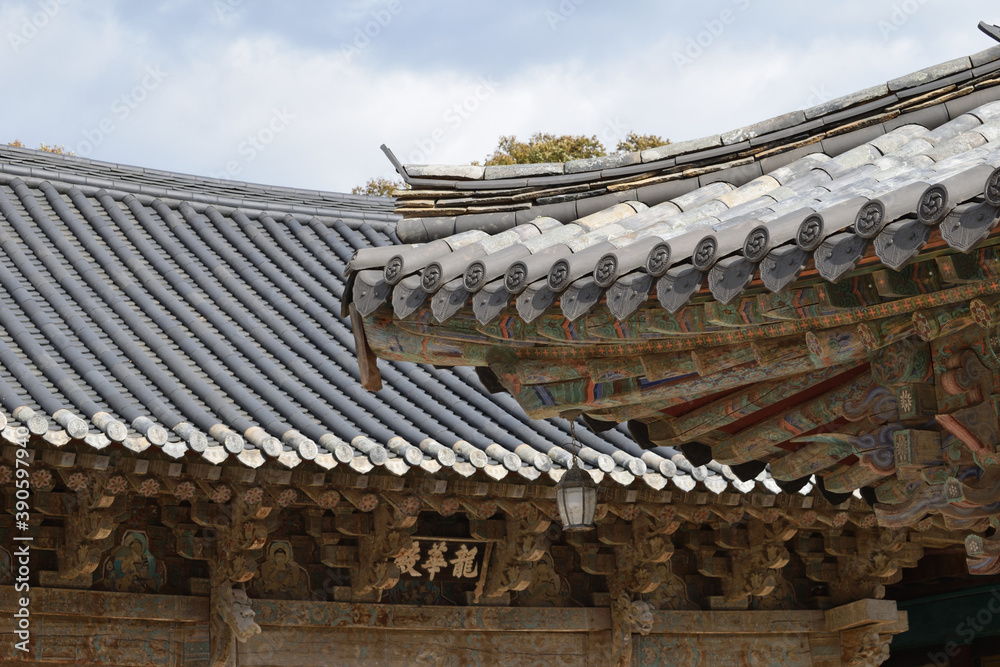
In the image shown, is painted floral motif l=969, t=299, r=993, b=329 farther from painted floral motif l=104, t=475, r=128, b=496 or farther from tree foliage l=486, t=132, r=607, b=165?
tree foliage l=486, t=132, r=607, b=165

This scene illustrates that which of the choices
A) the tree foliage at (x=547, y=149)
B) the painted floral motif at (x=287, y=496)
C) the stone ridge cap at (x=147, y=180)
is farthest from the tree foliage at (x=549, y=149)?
the painted floral motif at (x=287, y=496)

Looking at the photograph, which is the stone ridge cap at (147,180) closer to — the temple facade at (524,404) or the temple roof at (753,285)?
the temple facade at (524,404)

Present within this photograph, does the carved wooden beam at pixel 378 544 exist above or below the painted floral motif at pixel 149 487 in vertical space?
below

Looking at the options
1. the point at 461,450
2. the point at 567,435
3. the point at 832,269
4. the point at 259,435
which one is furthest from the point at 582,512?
the point at 832,269

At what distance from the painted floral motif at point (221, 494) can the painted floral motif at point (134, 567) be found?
751 millimetres

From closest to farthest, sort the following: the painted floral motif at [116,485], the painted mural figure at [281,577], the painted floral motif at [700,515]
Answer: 1. the painted floral motif at [116,485]
2. the painted mural figure at [281,577]
3. the painted floral motif at [700,515]

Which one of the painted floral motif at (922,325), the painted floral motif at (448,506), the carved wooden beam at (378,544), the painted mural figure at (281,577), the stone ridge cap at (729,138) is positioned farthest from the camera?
the painted mural figure at (281,577)

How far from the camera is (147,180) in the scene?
10.7 metres

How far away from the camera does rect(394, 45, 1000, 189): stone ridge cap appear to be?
4.34 m

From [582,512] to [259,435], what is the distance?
5.72 feet

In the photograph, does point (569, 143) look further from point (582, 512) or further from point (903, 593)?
point (582, 512)

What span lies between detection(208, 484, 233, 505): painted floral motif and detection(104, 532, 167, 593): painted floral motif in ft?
2.47

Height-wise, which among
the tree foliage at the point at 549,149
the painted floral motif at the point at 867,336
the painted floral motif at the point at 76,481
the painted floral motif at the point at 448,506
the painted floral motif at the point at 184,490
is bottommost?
the painted floral motif at the point at 448,506

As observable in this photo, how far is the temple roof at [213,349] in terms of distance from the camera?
6496mm
